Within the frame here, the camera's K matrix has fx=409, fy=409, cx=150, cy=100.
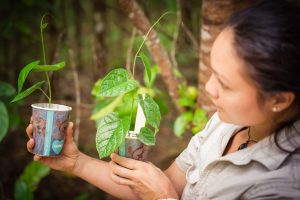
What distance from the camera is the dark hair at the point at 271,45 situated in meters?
1.02

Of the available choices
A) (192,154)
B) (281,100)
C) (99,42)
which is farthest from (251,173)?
(99,42)

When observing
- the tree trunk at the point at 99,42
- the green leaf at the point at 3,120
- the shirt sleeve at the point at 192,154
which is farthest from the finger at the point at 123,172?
the tree trunk at the point at 99,42

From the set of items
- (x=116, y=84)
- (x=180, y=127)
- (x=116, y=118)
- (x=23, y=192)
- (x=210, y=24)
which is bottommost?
(x=23, y=192)

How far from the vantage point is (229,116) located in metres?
1.15

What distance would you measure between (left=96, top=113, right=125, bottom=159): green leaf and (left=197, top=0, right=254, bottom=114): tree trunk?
991mm

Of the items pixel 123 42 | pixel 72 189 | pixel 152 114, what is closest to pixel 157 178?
pixel 152 114

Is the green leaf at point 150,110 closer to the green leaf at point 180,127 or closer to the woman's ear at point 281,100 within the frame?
the woman's ear at point 281,100

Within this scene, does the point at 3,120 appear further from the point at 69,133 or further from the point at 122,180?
the point at 122,180

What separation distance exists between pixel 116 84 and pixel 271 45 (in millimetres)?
433

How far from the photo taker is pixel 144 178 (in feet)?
4.20

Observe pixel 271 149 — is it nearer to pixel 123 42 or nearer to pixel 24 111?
pixel 24 111

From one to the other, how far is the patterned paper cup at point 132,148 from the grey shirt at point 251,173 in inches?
7.6

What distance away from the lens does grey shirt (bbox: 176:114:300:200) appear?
1.09m

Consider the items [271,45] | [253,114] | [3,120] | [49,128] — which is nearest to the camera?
[271,45]
